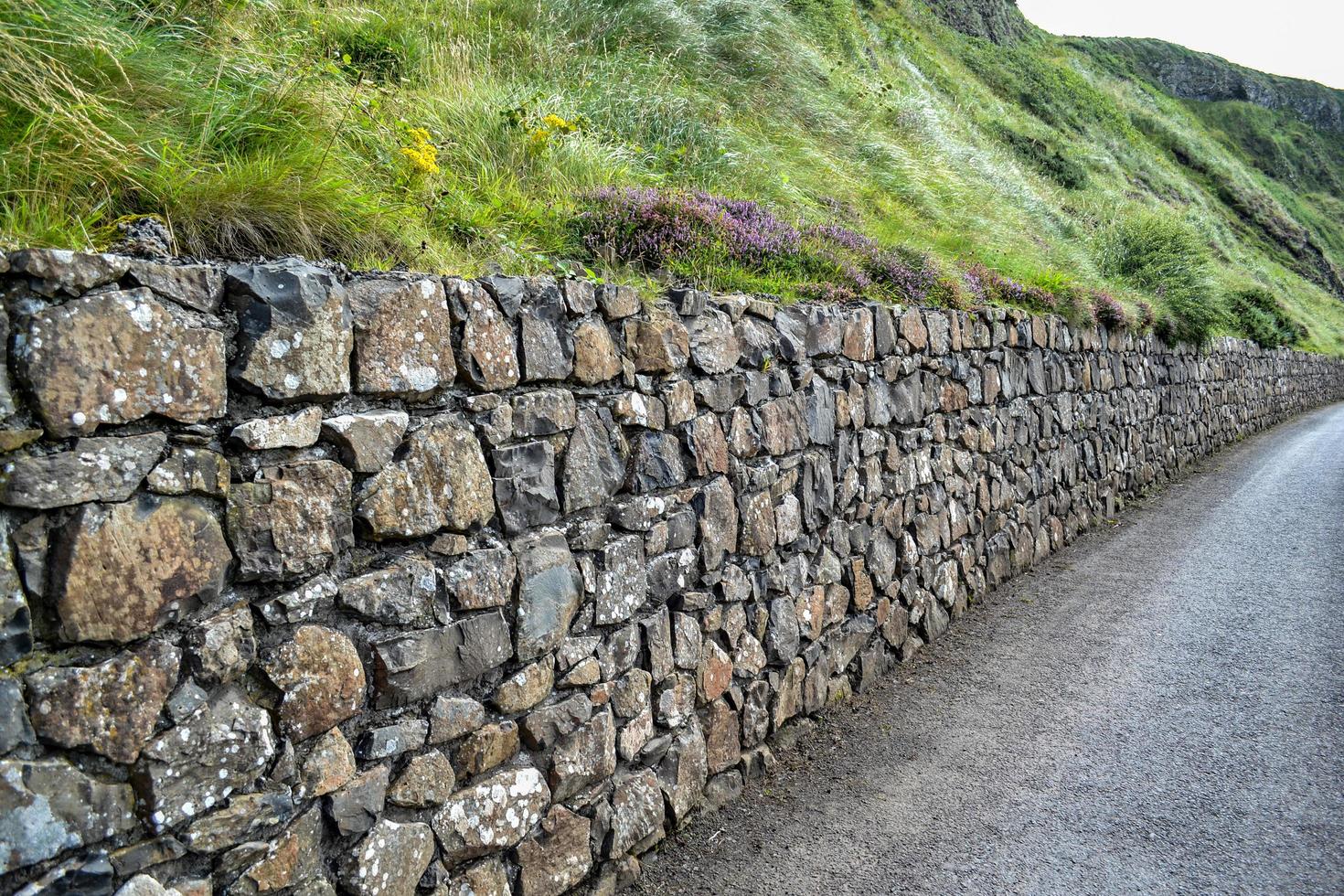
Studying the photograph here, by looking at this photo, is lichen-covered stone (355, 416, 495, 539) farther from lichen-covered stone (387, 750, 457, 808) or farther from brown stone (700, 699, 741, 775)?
brown stone (700, 699, 741, 775)

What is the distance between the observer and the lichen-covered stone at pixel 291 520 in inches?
87.7

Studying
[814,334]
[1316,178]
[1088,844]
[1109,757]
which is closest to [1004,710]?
[1109,757]

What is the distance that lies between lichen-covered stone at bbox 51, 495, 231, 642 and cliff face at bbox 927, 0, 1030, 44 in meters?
27.5

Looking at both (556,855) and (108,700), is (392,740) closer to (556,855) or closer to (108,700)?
(108,700)

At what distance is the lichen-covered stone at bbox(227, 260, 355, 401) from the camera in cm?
227

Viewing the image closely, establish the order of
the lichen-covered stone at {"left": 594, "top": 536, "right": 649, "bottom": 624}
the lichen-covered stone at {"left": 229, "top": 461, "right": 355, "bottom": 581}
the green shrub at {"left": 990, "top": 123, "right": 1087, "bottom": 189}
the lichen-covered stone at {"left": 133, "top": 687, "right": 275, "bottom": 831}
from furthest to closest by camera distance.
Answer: the green shrub at {"left": 990, "top": 123, "right": 1087, "bottom": 189}, the lichen-covered stone at {"left": 594, "top": 536, "right": 649, "bottom": 624}, the lichen-covered stone at {"left": 229, "top": 461, "right": 355, "bottom": 581}, the lichen-covered stone at {"left": 133, "top": 687, "right": 275, "bottom": 831}

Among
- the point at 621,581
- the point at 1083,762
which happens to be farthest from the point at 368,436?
the point at 1083,762

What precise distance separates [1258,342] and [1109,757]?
16.2 meters

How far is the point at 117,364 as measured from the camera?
1.96 m

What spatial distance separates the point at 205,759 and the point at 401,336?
132 cm

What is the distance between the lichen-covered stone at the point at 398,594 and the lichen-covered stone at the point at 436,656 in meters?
0.06


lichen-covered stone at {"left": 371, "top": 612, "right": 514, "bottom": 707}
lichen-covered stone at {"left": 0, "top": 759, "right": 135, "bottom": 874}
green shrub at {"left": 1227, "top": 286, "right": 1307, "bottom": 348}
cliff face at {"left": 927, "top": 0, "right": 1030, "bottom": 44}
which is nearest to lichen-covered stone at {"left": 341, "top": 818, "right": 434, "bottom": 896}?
lichen-covered stone at {"left": 371, "top": 612, "right": 514, "bottom": 707}


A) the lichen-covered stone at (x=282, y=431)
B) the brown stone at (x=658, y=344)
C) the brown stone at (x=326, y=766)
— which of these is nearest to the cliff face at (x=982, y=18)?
the brown stone at (x=658, y=344)

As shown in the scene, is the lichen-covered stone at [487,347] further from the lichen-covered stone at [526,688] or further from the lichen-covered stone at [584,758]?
the lichen-covered stone at [584,758]
